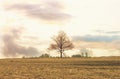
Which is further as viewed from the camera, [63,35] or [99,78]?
[63,35]

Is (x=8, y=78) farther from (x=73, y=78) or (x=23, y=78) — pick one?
(x=73, y=78)

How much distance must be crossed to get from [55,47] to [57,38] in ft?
11.5

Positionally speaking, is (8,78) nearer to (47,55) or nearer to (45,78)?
(45,78)

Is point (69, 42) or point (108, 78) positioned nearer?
point (108, 78)

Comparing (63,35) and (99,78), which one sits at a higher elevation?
(63,35)

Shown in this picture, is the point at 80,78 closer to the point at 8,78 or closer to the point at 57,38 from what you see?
the point at 8,78

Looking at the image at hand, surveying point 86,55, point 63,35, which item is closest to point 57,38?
point 63,35

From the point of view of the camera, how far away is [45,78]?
2838cm

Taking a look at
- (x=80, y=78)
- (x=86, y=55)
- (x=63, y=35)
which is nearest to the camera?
(x=80, y=78)

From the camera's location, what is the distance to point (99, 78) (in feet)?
94.6

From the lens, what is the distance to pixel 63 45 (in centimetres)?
10844

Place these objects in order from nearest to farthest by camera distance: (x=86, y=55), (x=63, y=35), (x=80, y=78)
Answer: (x=80, y=78) → (x=86, y=55) → (x=63, y=35)

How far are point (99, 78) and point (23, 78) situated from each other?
6907 mm

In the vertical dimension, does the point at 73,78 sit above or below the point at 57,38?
below
